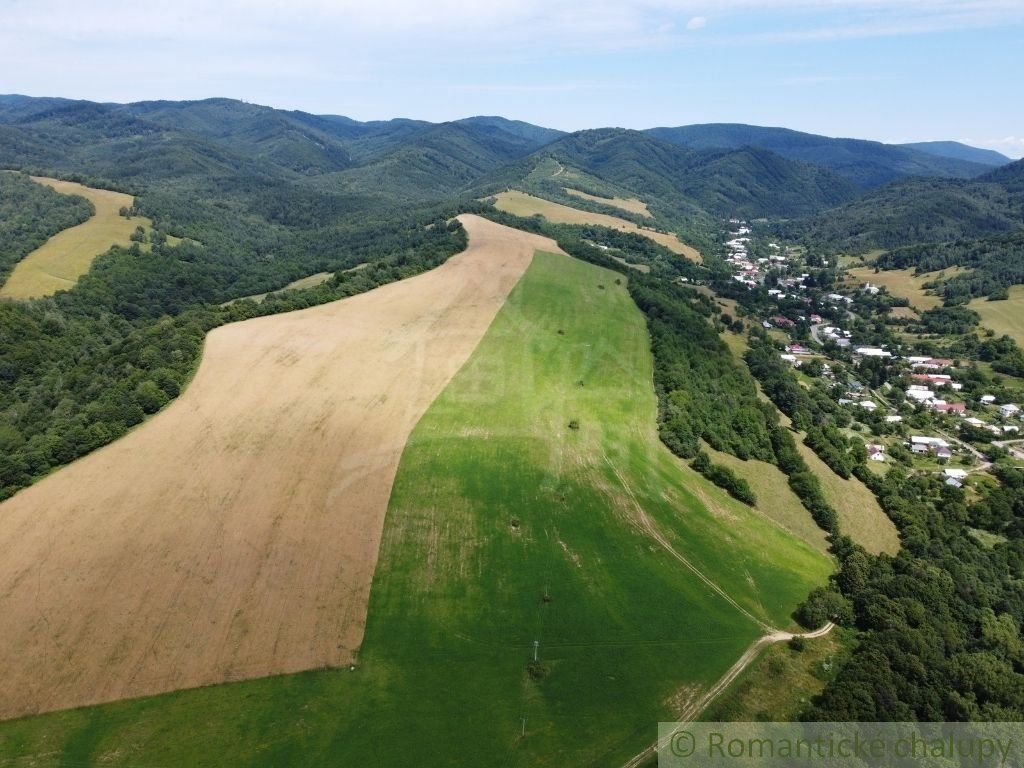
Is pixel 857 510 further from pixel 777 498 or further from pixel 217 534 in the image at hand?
pixel 217 534

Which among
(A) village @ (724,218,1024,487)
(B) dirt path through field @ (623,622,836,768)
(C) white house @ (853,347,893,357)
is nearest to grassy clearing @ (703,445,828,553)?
(B) dirt path through field @ (623,622,836,768)

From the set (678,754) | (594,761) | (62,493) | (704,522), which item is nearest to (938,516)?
(704,522)

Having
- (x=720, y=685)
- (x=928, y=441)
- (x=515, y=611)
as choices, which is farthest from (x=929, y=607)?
(x=928, y=441)

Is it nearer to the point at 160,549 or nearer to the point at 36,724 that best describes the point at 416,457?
the point at 160,549

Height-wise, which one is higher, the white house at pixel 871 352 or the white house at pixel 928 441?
the white house at pixel 871 352

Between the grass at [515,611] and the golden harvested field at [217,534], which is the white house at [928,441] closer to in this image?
the grass at [515,611]

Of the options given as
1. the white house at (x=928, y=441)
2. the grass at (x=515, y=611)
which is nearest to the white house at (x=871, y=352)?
the white house at (x=928, y=441)

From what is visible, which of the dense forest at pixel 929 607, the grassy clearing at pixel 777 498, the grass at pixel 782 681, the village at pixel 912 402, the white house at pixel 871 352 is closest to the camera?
the dense forest at pixel 929 607
